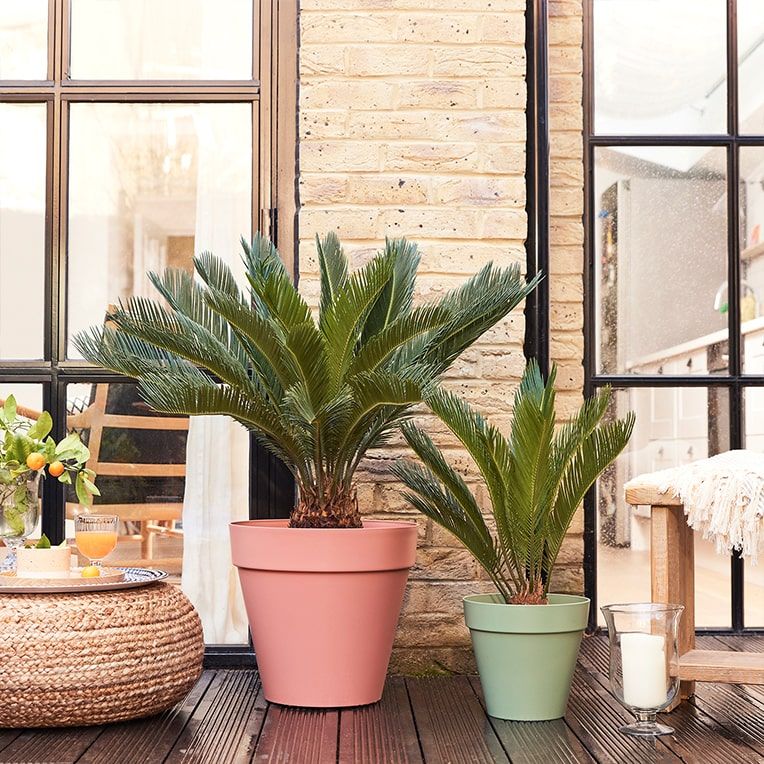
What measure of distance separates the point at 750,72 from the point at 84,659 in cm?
250

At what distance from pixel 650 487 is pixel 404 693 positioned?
760 mm

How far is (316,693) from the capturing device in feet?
7.39

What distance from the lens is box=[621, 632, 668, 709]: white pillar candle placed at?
78.0 inches

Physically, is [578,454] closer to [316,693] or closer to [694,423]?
[316,693]

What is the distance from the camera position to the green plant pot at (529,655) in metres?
2.17

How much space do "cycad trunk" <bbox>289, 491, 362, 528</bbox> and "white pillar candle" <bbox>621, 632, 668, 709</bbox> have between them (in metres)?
0.67

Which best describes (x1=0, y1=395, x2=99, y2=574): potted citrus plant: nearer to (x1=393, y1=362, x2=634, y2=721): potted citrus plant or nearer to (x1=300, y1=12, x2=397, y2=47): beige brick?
(x1=393, y1=362, x2=634, y2=721): potted citrus plant

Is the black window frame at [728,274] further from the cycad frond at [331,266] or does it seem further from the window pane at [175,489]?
the window pane at [175,489]

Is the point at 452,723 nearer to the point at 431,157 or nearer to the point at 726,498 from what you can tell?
the point at 726,498

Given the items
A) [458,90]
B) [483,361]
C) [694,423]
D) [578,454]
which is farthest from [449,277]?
[694,423]

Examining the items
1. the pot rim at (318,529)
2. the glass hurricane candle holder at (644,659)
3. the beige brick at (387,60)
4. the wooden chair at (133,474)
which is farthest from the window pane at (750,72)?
the wooden chair at (133,474)

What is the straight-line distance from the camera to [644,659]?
1980 mm

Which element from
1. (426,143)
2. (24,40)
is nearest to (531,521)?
(426,143)

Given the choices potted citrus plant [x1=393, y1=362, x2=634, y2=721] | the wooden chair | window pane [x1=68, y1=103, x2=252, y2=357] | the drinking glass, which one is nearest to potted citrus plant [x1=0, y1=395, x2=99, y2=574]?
the drinking glass
